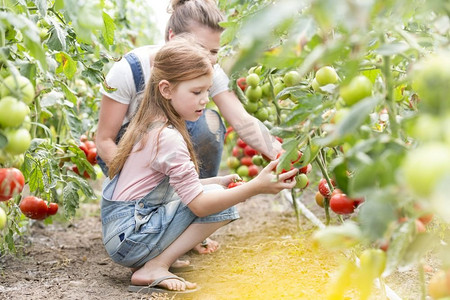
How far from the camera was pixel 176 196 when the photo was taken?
6.12ft

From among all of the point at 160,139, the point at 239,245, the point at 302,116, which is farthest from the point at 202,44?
the point at 302,116

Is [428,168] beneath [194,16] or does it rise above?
above

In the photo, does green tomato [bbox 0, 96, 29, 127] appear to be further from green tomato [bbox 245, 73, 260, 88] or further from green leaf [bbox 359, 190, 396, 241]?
green tomato [bbox 245, 73, 260, 88]

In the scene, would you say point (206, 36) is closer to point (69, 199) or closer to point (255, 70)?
point (255, 70)

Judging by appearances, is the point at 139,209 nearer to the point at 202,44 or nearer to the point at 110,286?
the point at 110,286

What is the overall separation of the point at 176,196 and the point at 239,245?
501 millimetres

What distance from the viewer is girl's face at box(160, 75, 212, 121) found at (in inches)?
71.9

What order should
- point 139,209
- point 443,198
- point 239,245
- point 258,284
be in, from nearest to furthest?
point 443,198
point 258,284
point 139,209
point 239,245

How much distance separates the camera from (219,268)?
196cm

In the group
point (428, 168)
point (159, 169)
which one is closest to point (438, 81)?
point (428, 168)

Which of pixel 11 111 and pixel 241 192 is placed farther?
pixel 241 192

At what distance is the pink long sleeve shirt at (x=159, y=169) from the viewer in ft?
5.60

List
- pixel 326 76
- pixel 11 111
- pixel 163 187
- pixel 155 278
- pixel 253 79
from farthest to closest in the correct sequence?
pixel 253 79 < pixel 163 187 < pixel 155 278 < pixel 326 76 < pixel 11 111

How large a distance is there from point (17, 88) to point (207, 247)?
1.44 meters
